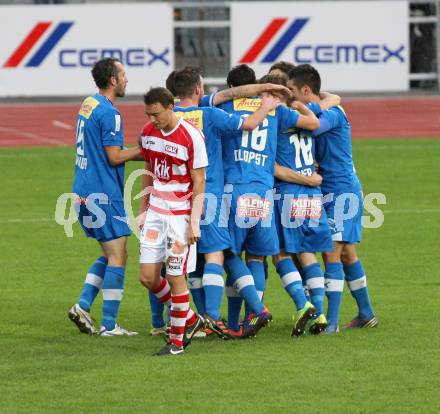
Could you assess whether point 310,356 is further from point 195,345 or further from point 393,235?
point 393,235

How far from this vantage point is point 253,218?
29.2 ft

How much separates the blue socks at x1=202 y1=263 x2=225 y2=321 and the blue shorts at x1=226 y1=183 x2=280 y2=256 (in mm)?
230

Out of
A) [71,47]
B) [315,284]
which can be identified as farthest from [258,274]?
[71,47]

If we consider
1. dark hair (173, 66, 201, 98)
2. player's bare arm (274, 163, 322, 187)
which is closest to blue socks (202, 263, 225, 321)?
player's bare arm (274, 163, 322, 187)

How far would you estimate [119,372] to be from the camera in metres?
7.80

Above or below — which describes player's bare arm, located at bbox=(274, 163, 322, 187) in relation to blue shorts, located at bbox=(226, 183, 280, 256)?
above

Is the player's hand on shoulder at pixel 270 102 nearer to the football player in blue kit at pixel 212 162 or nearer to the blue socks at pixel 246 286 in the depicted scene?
the football player in blue kit at pixel 212 162

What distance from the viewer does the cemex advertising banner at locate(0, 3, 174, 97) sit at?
2631 cm

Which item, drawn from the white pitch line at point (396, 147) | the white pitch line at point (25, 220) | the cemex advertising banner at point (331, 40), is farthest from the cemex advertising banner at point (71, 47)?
the white pitch line at point (25, 220)

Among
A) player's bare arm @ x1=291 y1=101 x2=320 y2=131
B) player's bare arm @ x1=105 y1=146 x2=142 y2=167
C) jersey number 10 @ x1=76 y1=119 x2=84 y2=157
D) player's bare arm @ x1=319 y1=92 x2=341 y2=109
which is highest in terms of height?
player's bare arm @ x1=319 y1=92 x2=341 y2=109

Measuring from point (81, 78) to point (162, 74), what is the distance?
168 cm

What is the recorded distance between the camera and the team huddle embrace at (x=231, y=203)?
327 inches

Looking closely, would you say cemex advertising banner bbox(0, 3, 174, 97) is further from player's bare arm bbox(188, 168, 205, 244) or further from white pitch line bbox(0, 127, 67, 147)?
player's bare arm bbox(188, 168, 205, 244)

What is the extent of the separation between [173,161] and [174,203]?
0.28 meters
